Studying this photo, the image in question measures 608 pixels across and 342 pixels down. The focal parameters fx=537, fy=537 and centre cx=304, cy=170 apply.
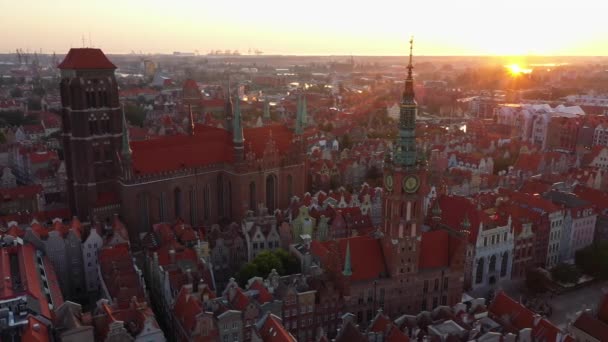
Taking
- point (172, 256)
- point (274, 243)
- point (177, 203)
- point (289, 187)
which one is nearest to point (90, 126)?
point (177, 203)

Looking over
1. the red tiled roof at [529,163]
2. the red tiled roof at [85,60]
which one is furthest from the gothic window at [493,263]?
the red tiled roof at [85,60]

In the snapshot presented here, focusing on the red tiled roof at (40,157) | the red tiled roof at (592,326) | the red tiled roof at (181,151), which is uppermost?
the red tiled roof at (181,151)

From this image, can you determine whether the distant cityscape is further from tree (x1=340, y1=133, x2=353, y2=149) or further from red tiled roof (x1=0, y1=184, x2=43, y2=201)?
tree (x1=340, y1=133, x2=353, y2=149)

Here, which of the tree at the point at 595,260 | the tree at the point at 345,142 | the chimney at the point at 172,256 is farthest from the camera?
the tree at the point at 345,142

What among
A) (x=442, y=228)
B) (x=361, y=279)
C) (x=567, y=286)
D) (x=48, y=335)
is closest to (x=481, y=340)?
(x=361, y=279)

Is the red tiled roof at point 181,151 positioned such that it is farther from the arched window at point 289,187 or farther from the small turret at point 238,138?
the arched window at point 289,187

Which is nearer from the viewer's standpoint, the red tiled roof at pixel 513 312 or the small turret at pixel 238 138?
the red tiled roof at pixel 513 312

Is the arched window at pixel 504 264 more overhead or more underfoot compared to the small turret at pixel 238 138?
more underfoot

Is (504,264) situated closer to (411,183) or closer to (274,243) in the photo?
(411,183)
